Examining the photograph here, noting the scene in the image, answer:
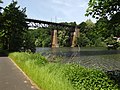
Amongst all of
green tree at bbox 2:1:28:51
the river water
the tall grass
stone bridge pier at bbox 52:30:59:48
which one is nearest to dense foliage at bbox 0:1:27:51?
green tree at bbox 2:1:28:51

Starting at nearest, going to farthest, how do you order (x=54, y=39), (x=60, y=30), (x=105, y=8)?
(x=105, y=8), (x=54, y=39), (x=60, y=30)

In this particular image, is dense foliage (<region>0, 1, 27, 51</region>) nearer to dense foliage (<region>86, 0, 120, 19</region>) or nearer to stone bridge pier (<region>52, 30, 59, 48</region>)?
dense foliage (<region>86, 0, 120, 19</region>)

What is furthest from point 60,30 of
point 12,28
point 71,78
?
point 71,78

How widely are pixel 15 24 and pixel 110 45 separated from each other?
42587mm

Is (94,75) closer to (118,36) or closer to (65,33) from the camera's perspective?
(118,36)

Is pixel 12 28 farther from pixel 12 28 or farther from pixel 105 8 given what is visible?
pixel 105 8

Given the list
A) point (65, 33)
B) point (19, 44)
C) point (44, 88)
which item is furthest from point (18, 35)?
point (65, 33)

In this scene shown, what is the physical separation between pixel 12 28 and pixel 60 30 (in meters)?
100

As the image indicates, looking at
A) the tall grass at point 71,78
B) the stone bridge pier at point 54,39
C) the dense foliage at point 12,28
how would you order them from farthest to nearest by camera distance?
the stone bridge pier at point 54,39
the dense foliage at point 12,28
the tall grass at point 71,78

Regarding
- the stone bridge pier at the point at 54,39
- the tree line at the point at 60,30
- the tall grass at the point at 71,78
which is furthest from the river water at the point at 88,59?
the stone bridge pier at the point at 54,39

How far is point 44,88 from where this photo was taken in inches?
554

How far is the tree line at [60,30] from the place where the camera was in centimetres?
1777

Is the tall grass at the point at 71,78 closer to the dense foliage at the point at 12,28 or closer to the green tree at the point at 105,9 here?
the green tree at the point at 105,9

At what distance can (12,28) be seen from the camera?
61.2 metres
